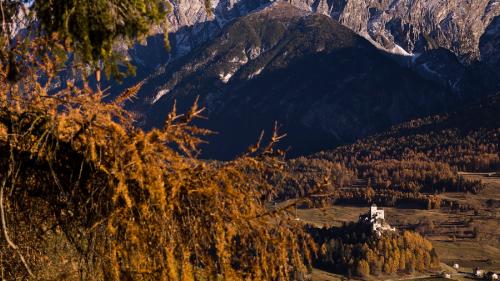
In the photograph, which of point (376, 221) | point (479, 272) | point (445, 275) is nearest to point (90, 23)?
point (445, 275)

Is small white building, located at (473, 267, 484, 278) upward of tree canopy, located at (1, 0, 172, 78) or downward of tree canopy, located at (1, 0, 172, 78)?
downward

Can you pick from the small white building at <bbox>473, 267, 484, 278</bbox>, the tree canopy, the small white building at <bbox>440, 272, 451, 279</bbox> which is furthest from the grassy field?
the tree canopy

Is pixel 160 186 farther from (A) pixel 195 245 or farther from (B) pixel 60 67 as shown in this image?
(B) pixel 60 67

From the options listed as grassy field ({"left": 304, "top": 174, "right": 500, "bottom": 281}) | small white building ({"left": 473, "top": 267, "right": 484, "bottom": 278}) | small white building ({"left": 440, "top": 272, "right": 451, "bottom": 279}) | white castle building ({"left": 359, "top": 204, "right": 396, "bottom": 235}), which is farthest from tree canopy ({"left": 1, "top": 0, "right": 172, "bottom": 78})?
white castle building ({"left": 359, "top": 204, "right": 396, "bottom": 235})

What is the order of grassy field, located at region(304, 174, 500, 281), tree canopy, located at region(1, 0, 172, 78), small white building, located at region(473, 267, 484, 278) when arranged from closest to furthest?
tree canopy, located at region(1, 0, 172, 78), small white building, located at region(473, 267, 484, 278), grassy field, located at region(304, 174, 500, 281)

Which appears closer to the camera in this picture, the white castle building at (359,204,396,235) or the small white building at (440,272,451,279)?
the small white building at (440,272,451,279)

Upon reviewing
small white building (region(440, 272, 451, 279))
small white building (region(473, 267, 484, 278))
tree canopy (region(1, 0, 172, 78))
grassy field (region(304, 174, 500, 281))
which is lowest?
small white building (region(440, 272, 451, 279))

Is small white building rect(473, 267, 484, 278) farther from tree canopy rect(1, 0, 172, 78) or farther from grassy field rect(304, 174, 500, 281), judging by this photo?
tree canopy rect(1, 0, 172, 78)

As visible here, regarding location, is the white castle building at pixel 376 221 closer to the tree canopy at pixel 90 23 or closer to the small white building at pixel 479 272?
the small white building at pixel 479 272

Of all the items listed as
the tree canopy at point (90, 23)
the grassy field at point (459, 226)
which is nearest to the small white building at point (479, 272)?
the grassy field at point (459, 226)

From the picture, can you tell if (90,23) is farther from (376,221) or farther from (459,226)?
(459,226)

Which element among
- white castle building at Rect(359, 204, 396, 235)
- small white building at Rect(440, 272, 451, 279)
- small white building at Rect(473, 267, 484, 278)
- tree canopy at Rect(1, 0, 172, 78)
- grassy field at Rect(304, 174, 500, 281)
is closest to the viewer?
tree canopy at Rect(1, 0, 172, 78)

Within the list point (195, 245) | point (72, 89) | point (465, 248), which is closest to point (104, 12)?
point (72, 89)

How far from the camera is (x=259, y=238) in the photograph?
16.8 feet
